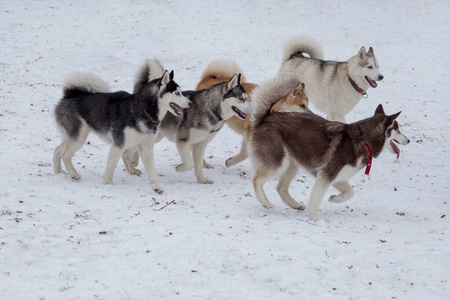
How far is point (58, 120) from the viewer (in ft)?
24.6

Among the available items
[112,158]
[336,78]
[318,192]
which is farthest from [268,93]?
[336,78]

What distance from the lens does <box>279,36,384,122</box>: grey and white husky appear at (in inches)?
385

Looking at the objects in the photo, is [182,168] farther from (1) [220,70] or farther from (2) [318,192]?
(2) [318,192]

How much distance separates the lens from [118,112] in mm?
7188

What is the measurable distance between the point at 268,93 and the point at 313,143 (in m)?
0.85

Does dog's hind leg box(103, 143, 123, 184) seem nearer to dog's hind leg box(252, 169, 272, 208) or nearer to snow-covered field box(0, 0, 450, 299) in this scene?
snow-covered field box(0, 0, 450, 299)

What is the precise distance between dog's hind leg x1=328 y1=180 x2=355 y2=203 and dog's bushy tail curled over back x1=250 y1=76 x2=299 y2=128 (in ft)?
4.45

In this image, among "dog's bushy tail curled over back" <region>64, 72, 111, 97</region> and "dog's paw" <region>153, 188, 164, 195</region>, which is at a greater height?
"dog's bushy tail curled over back" <region>64, 72, 111, 97</region>

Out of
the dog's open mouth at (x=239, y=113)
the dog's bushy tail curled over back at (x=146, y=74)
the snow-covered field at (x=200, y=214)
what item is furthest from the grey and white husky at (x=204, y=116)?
the dog's bushy tail curled over back at (x=146, y=74)

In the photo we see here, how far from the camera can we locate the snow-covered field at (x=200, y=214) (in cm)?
426

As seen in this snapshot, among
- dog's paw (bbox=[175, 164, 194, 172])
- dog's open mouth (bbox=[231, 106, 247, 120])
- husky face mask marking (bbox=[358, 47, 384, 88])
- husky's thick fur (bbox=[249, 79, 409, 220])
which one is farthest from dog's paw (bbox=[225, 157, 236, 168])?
husky face mask marking (bbox=[358, 47, 384, 88])

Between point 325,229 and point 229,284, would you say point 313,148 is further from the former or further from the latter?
point 229,284

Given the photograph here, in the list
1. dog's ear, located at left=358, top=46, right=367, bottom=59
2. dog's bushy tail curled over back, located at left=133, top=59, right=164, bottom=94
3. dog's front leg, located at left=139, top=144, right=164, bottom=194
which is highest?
dog's ear, located at left=358, top=46, right=367, bottom=59

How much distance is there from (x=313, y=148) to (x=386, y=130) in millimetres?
995
